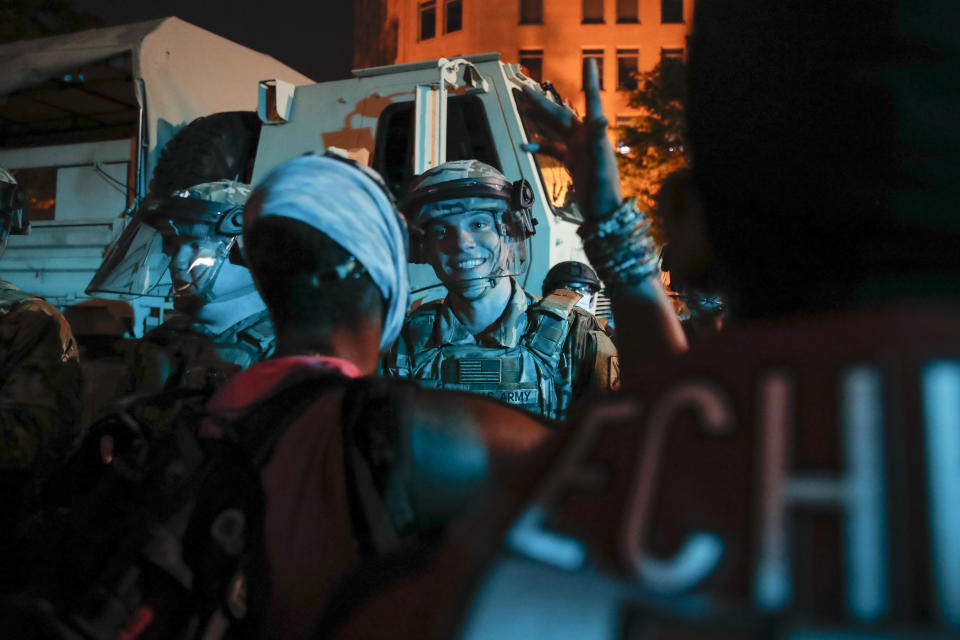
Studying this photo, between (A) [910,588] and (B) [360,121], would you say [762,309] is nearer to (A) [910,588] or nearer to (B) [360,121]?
(A) [910,588]

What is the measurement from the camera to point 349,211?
1.60 m

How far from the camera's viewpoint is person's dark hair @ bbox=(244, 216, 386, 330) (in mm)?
1579

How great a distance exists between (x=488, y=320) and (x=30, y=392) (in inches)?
84.5

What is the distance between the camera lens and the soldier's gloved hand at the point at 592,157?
1665mm

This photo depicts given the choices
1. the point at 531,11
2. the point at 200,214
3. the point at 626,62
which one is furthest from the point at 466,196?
the point at 626,62

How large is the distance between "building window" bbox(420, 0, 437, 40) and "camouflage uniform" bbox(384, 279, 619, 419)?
28.7 meters

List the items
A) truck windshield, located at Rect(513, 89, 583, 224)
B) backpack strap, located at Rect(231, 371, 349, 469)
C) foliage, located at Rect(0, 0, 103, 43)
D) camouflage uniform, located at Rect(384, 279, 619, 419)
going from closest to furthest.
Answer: backpack strap, located at Rect(231, 371, 349, 469)
camouflage uniform, located at Rect(384, 279, 619, 419)
truck windshield, located at Rect(513, 89, 583, 224)
foliage, located at Rect(0, 0, 103, 43)

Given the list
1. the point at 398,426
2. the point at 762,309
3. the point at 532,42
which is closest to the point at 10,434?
the point at 398,426

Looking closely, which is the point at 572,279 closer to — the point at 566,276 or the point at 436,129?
the point at 566,276

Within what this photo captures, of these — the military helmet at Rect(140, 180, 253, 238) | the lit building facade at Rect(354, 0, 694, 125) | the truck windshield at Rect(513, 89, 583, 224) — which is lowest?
the military helmet at Rect(140, 180, 253, 238)

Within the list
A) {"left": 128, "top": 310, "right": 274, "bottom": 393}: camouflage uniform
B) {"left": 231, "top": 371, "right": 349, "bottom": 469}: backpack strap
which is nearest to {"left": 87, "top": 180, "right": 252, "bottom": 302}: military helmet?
{"left": 128, "top": 310, "right": 274, "bottom": 393}: camouflage uniform

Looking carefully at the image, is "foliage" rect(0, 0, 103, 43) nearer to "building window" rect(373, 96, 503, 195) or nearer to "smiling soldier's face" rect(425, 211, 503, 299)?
"building window" rect(373, 96, 503, 195)

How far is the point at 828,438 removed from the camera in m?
0.51

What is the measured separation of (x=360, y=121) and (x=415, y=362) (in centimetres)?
316
